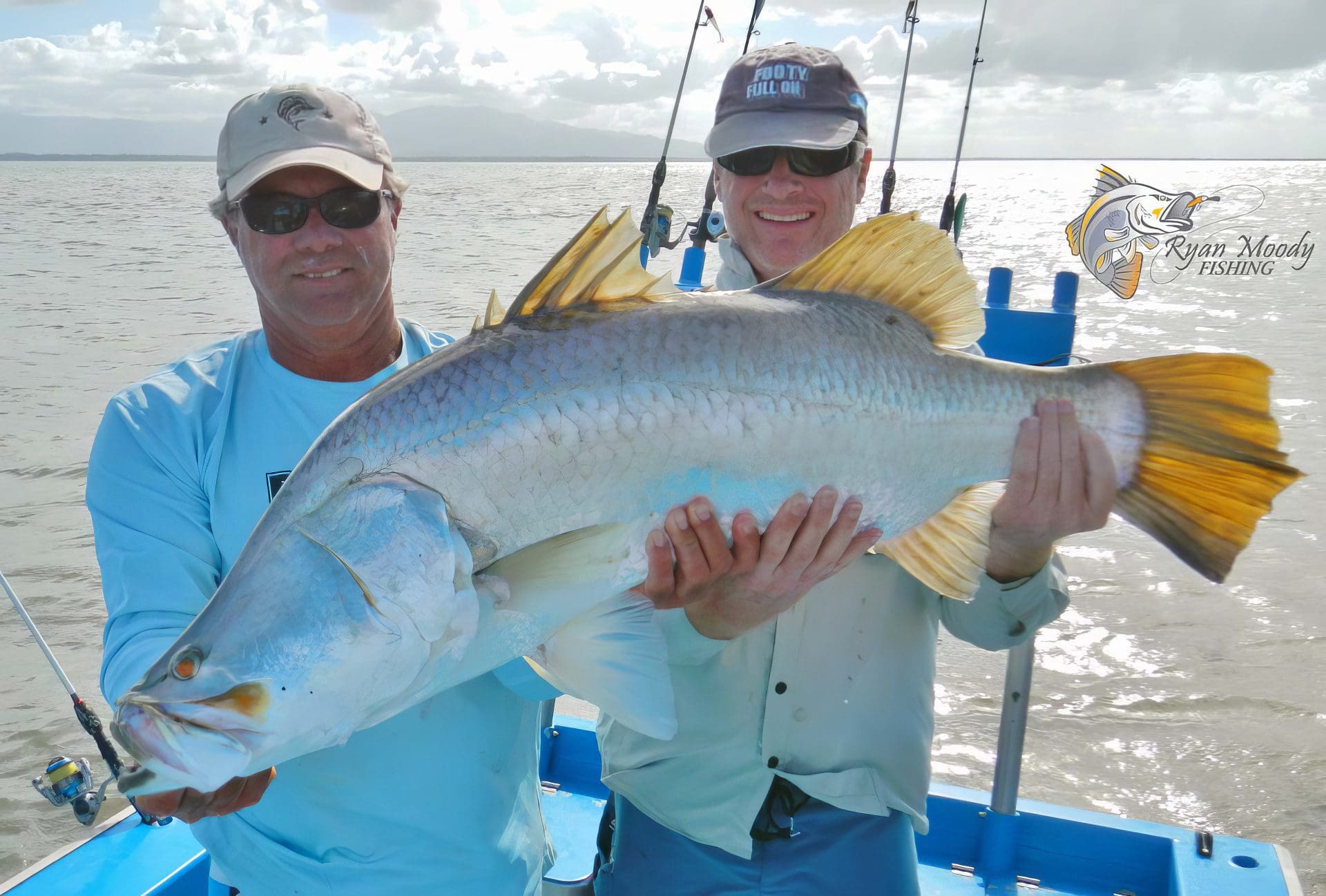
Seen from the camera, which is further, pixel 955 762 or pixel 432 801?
pixel 955 762

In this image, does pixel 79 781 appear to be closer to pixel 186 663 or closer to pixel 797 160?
pixel 186 663

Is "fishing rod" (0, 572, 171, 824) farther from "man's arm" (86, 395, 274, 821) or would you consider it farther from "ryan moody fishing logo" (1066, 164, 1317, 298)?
"ryan moody fishing logo" (1066, 164, 1317, 298)

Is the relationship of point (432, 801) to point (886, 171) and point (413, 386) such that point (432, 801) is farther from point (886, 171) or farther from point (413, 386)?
point (886, 171)

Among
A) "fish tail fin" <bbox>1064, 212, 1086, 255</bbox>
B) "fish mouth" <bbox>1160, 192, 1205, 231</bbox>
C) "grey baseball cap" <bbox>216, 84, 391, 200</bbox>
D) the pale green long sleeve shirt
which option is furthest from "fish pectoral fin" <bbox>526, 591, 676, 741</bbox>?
"fish mouth" <bbox>1160, 192, 1205, 231</bbox>

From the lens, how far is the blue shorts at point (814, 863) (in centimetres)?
238

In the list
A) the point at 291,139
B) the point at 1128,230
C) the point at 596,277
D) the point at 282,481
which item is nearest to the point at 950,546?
the point at 596,277

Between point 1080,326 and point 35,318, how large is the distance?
794 inches

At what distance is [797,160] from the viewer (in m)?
2.64

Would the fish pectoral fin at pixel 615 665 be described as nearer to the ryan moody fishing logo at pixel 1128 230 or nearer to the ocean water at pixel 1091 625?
the ocean water at pixel 1091 625

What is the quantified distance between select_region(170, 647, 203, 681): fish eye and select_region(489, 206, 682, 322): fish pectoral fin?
787 millimetres

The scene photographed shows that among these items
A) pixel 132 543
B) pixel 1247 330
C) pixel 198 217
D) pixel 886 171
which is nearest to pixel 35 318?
pixel 886 171

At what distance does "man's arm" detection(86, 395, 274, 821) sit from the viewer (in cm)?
186

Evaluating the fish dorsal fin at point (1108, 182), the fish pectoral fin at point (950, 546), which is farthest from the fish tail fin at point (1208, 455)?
the fish dorsal fin at point (1108, 182)

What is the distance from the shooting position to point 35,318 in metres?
17.7
